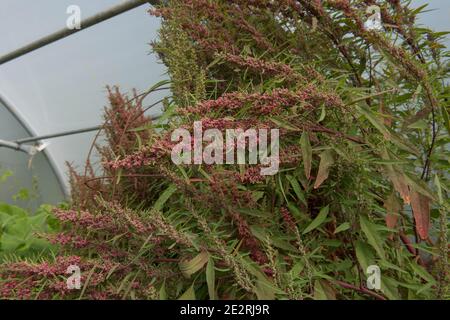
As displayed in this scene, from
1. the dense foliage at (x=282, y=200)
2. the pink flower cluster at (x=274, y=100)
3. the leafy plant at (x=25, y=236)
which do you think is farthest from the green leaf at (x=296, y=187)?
the leafy plant at (x=25, y=236)

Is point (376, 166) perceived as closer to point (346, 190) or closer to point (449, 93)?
point (346, 190)

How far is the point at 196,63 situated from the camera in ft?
2.54

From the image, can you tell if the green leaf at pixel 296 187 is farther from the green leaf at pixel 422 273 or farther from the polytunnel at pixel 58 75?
the polytunnel at pixel 58 75

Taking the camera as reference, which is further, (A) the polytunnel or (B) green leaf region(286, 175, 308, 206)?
(A) the polytunnel

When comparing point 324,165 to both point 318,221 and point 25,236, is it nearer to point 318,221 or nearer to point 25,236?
point 318,221

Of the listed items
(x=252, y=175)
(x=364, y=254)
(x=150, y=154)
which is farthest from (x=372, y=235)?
(x=150, y=154)

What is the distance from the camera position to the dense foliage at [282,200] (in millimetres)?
572

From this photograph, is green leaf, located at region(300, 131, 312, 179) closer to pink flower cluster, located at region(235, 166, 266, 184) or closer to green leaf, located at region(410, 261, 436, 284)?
pink flower cluster, located at region(235, 166, 266, 184)

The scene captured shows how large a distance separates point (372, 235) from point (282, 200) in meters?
0.13

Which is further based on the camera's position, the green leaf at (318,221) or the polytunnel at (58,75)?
the polytunnel at (58,75)

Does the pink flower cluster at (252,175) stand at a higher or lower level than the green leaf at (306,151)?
lower

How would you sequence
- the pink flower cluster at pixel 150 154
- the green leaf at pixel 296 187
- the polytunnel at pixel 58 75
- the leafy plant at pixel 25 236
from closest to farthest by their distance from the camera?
the pink flower cluster at pixel 150 154 < the green leaf at pixel 296 187 < the leafy plant at pixel 25 236 < the polytunnel at pixel 58 75

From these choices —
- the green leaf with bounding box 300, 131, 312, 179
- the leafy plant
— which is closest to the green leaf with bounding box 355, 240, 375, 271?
the green leaf with bounding box 300, 131, 312, 179

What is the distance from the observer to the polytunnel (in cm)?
234
